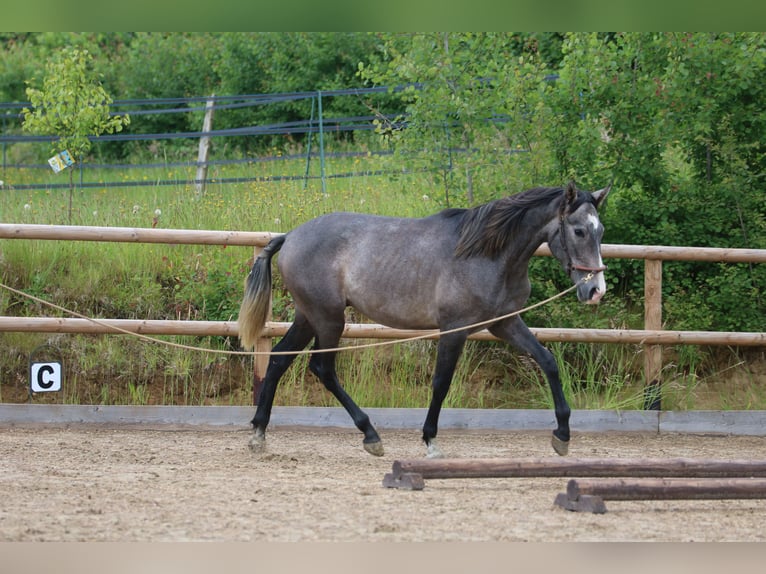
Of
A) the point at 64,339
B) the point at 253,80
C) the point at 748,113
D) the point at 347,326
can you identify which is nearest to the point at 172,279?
the point at 64,339

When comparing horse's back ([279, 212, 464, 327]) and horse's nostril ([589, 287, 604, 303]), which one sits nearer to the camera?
horse's nostril ([589, 287, 604, 303])

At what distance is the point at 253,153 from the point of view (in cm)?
1430

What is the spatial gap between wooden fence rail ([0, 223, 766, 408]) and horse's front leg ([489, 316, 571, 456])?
115cm

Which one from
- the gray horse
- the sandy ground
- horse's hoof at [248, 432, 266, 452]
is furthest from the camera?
horse's hoof at [248, 432, 266, 452]

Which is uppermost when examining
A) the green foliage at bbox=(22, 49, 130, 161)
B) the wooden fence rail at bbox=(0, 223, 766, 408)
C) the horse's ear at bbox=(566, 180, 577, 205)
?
the green foliage at bbox=(22, 49, 130, 161)

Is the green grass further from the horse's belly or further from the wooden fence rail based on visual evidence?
the horse's belly

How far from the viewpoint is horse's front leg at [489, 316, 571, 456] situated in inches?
217

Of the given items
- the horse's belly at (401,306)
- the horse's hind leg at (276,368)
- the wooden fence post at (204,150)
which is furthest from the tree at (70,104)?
the horse's belly at (401,306)

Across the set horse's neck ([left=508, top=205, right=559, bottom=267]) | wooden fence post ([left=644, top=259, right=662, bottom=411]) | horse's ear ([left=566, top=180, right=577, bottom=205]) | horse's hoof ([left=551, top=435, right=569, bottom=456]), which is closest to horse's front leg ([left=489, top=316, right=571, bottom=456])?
horse's hoof ([left=551, top=435, right=569, bottom=456])

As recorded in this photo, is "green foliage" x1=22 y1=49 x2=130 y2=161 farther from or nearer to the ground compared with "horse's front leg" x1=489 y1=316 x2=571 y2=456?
farther from the ground

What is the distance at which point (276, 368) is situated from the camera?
6.06m

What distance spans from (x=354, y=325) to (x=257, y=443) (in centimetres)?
130

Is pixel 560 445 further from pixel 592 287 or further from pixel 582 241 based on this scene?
pixel 582 241
